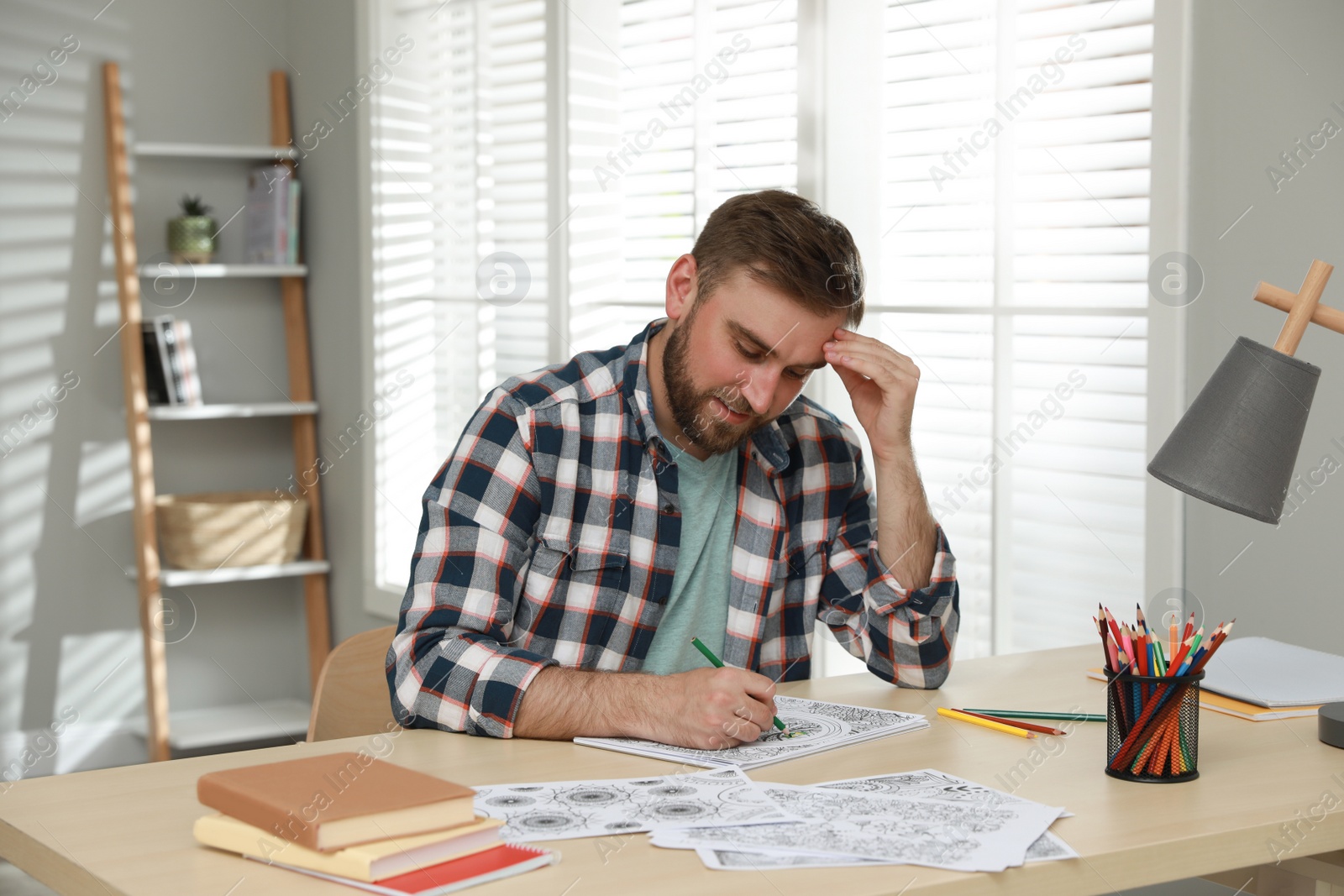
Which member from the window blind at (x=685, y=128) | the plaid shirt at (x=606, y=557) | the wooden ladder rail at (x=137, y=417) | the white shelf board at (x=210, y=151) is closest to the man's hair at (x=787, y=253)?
the plaid shirt at (x=606, y=557)

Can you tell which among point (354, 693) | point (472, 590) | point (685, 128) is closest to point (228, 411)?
point (685, 128)

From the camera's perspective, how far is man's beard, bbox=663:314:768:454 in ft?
5.29

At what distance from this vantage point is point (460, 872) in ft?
3.02

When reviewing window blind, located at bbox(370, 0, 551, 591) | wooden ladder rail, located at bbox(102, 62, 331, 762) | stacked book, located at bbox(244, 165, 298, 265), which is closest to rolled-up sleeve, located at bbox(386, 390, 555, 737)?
window blind, located at bbox(370, 0, 551, 591)

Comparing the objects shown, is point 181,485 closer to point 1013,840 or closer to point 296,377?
point 296,377

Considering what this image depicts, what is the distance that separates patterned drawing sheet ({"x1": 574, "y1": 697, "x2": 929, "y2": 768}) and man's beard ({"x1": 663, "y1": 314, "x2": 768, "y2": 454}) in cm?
34

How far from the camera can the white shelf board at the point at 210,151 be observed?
12.3 feet

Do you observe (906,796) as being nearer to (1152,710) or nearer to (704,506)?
(1152,710)

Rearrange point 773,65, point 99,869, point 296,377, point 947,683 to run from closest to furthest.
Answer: point 99,869, point 947,683, point 773,65, point 296,377

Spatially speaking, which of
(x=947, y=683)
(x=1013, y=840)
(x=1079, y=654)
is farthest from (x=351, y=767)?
(x=1079, y=654)

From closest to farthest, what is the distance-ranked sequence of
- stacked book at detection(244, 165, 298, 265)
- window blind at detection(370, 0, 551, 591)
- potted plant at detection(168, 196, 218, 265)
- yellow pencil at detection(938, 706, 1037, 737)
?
1. yellow pencil at detection(938, 706, 1037, 737)
2. window blind at detection(370, 0, 551, 591)
3. potted plant at detection(168, 196, 218, 265)
4. stacked book at detection(244, 165, 298, 265)

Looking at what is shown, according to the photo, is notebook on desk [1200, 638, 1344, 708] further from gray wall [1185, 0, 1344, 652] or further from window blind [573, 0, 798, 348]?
window blind [573, 0, 798, 348]

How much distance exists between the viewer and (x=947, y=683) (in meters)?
1.61

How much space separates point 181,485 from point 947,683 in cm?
297
